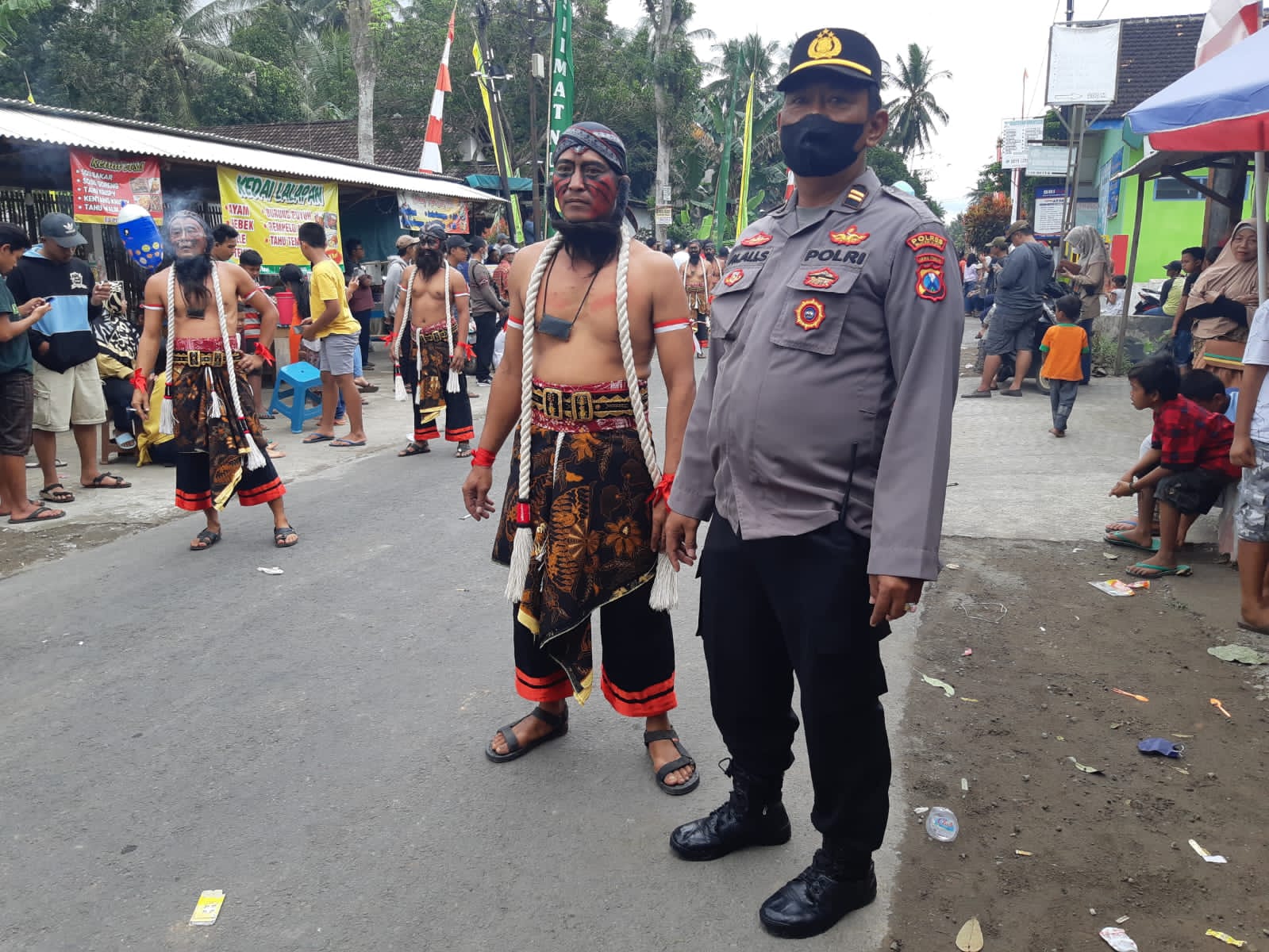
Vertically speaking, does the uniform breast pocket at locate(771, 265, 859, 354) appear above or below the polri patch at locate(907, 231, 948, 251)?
below

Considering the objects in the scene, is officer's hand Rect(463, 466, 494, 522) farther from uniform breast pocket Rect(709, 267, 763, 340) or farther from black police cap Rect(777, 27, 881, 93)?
black police cap Rect(777, 27, 881, 93)

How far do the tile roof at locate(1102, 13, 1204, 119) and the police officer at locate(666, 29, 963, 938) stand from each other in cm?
2278

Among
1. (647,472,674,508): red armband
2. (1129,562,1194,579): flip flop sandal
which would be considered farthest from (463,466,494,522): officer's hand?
(1129,562,1194,579): flip flop sandal

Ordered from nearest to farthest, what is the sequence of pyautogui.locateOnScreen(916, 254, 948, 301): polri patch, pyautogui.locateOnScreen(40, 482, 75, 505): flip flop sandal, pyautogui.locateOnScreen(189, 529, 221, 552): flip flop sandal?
pyautogui.locateOnScreen(916, 254, 948, 301): polri patch → pyautogui.locateOnScreen(189, 529, 221, 552): flip flop sandal → pyautogui.locateOnScreen(40, 482, 75, 505): flip flop sandal

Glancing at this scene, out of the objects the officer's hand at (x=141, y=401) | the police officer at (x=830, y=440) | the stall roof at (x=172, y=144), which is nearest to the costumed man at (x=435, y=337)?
the officer's hand at (x=141, y=401)

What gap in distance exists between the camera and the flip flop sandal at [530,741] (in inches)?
128

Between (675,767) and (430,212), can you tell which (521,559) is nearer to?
(675,767)

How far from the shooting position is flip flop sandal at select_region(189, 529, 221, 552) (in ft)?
18.8

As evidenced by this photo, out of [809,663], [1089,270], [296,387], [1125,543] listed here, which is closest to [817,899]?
[809,663]

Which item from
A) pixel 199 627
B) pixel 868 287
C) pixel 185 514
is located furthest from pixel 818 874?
pixel 185 514

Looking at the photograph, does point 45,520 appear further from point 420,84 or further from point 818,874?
point 420,84

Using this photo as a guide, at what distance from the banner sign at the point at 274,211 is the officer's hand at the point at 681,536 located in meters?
9.91

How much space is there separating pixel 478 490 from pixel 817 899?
1576 mm

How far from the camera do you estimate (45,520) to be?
644cm
